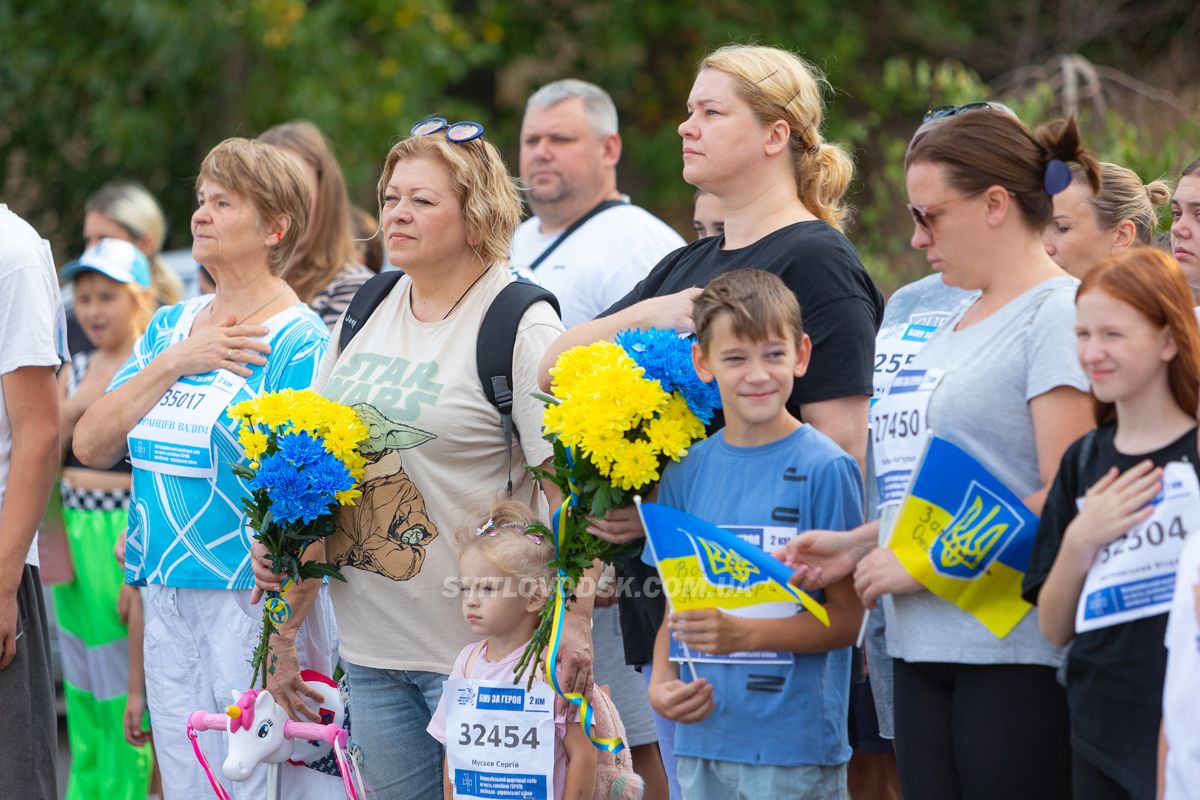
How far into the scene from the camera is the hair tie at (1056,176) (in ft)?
9.88

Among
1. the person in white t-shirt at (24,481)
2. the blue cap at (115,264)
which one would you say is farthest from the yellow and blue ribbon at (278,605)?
the blue cap at (115,264)

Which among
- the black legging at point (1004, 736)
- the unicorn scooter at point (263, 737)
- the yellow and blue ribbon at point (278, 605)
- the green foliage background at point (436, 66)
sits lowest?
the unicorn scooter at point (263, 737)

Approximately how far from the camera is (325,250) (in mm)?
5441

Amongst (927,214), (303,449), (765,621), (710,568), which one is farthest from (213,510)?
(927,214)

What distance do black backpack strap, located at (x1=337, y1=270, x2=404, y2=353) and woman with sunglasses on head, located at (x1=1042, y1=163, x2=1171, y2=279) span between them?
183 centimetres

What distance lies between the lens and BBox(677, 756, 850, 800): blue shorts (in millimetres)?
3174

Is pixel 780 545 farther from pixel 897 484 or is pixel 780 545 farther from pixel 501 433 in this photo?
pixel 501 433

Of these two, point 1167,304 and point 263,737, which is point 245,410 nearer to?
point 263,737

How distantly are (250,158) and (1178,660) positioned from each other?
3087mm

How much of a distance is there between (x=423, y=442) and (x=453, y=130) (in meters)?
0.87

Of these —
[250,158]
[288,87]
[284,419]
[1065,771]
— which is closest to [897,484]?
[1065,771]

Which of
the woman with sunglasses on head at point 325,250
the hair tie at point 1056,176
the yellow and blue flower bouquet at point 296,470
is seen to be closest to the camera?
the hair tie at point 1056,176

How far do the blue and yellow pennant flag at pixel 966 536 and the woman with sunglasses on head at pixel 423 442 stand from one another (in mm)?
1025

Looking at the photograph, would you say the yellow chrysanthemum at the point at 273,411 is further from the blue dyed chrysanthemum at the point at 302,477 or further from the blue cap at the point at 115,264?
the blue cap at the point at 115,264
